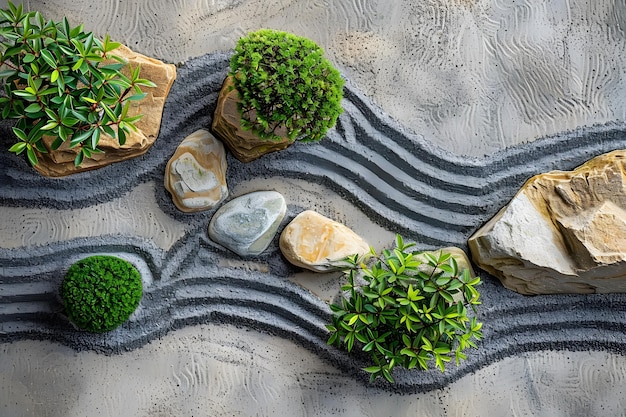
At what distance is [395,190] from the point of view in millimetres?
4734

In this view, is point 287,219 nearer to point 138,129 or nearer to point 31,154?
point 138,129

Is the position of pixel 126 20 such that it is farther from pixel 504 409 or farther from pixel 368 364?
pixel 504 409

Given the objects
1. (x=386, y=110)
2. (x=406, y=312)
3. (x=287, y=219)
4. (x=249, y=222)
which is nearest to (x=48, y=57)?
(x=249, y=222)

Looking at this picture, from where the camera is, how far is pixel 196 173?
176 inches

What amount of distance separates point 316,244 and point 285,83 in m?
1.25

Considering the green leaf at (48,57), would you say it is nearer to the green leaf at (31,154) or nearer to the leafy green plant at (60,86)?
the leafy green plant at (60,86)

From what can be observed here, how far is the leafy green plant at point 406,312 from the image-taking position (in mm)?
4078

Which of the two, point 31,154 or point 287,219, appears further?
point 287,219

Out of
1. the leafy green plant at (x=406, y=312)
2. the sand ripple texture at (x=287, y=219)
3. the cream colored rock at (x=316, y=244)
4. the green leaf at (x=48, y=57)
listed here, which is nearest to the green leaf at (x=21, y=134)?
the green leaf at (x=48, y=57)

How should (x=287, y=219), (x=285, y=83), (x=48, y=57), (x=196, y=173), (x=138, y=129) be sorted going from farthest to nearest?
(x=287, y=219) < (x=196, y=173) < (x=138, y=129) < (x=285, y=83) < (x=48, y=57)

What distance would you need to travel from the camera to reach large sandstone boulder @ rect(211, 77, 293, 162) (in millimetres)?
4336

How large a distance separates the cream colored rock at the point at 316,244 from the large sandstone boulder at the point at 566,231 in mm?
1030

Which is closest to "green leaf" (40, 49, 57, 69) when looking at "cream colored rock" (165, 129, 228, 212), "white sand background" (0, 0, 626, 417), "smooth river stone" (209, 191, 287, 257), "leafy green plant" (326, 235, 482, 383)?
"white sand background" (0, 0, 626, 417)

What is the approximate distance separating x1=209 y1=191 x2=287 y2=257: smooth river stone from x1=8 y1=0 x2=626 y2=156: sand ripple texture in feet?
3.84
